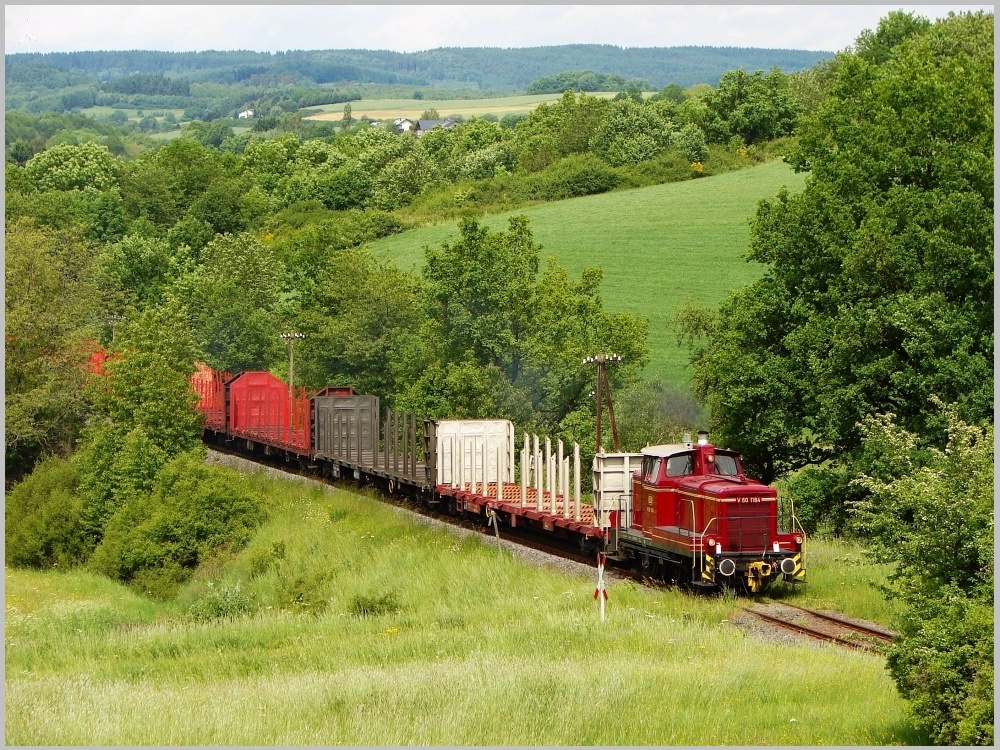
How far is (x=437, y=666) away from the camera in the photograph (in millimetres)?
19922

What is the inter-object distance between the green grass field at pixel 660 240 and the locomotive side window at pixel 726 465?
34.6 metres

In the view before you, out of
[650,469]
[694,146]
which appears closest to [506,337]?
[650,469]

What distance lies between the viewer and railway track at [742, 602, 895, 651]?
2106 cm

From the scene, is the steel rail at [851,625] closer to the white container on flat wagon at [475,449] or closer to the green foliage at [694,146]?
the white container on flat wagon at [475,449]

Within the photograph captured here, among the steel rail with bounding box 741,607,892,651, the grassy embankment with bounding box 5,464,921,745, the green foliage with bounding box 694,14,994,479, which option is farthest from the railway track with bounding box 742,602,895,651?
the green foliage with bounding box 694,14,994,479

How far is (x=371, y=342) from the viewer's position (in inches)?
2135

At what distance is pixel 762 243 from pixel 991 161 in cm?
678

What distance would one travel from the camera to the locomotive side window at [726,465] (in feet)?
85.1

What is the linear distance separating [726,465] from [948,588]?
11032mm

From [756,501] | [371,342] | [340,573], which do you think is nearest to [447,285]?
[371,342]

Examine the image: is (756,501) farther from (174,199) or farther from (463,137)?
(463,137)

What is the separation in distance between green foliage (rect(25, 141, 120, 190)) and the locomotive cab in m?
113

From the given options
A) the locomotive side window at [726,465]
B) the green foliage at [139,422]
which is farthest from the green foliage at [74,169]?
the locomotive side window at [726,465]

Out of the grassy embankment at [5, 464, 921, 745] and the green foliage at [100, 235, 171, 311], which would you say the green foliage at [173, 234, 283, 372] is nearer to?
the green foliage at [100, 235, 171, 311]
